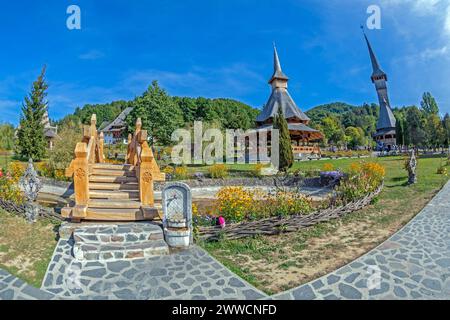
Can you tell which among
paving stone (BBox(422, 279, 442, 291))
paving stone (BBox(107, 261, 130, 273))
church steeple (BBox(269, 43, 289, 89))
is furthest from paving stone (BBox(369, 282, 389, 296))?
church steeple (BBox(269, 43, 289, 89))

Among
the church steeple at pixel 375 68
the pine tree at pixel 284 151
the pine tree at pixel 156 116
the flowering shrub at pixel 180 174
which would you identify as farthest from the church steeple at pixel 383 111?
the flowering shrub at pixel 180 174

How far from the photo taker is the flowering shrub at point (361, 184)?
8.67 m

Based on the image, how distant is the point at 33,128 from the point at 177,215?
2921 centimetres

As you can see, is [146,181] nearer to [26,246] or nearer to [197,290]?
[26,246]

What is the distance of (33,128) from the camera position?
88.4 ft

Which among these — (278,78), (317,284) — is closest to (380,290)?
(317,284)

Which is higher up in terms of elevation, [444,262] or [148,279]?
[444,262]

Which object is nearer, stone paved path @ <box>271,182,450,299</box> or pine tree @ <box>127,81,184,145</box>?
stone paved path @ <box>271,182,450,299</box>

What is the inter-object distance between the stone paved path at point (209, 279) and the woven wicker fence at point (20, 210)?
2016mm

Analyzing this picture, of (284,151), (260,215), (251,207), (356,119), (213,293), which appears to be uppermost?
(356,119)

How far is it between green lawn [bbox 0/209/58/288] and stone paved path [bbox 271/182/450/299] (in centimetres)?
423

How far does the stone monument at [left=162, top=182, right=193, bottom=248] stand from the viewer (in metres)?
5.46

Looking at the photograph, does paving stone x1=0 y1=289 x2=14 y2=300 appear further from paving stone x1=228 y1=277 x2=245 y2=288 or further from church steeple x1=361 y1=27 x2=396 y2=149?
church steeple x1=361 y1=27 x2=396 y2=149
